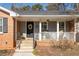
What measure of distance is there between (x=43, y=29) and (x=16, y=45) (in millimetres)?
3707

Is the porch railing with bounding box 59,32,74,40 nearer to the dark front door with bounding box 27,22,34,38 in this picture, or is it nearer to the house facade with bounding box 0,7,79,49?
the house facade with bounding box 0,7,79,49

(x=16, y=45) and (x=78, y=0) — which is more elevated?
(x=78, y=0)

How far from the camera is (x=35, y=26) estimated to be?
70.7ft

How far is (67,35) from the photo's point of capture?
19438 mm

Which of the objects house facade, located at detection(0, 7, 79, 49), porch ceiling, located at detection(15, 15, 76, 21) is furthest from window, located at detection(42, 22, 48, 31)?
porch ceiling, located at detection(15, 15, 76, 21)

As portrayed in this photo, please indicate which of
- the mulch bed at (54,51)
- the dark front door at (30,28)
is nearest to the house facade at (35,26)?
the dark front door at (30,28)

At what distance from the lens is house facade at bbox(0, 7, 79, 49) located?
61.5 ft

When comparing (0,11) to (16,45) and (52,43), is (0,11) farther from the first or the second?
(52,43)

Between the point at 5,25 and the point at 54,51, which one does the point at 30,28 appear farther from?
the point at 54,51

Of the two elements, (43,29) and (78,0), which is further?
(43,29)

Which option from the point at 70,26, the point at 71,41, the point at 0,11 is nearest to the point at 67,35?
the point at 71,41

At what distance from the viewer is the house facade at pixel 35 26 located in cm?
1873

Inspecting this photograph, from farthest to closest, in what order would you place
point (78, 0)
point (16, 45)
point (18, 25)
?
point (18, 25) < point (16, 45) < point (78, 0)

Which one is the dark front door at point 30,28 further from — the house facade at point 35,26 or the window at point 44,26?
the window at point 44,26
